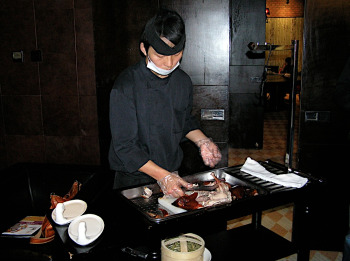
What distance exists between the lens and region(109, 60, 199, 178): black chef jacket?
1.73 metres

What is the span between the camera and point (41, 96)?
396 cm

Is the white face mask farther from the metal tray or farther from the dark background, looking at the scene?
the dark background

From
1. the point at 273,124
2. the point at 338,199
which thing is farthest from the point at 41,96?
the point at 273,124

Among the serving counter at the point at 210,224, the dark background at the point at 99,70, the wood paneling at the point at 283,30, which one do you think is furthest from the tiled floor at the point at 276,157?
the wood paneling at the point at 283,30

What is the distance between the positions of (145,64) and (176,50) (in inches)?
9.9

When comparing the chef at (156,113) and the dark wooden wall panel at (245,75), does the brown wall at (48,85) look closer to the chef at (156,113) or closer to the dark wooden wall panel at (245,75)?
the chef at (156,113)

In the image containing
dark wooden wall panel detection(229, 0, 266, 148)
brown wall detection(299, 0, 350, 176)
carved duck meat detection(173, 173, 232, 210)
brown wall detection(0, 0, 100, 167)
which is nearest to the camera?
carved duck meat detection(173, 173, 232, 210)

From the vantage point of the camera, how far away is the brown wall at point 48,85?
377 cm

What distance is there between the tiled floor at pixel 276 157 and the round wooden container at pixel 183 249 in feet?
5.24

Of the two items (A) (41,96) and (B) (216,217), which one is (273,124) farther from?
(B) (216,217)

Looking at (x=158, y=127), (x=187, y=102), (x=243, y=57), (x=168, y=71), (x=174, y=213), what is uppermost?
(x=243, y=57)

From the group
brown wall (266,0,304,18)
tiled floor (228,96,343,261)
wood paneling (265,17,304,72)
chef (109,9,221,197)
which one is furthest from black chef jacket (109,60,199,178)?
brown wall (266,0,304,18)

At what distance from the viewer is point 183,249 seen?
157 centimetres

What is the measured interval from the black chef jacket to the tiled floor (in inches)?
69.0
